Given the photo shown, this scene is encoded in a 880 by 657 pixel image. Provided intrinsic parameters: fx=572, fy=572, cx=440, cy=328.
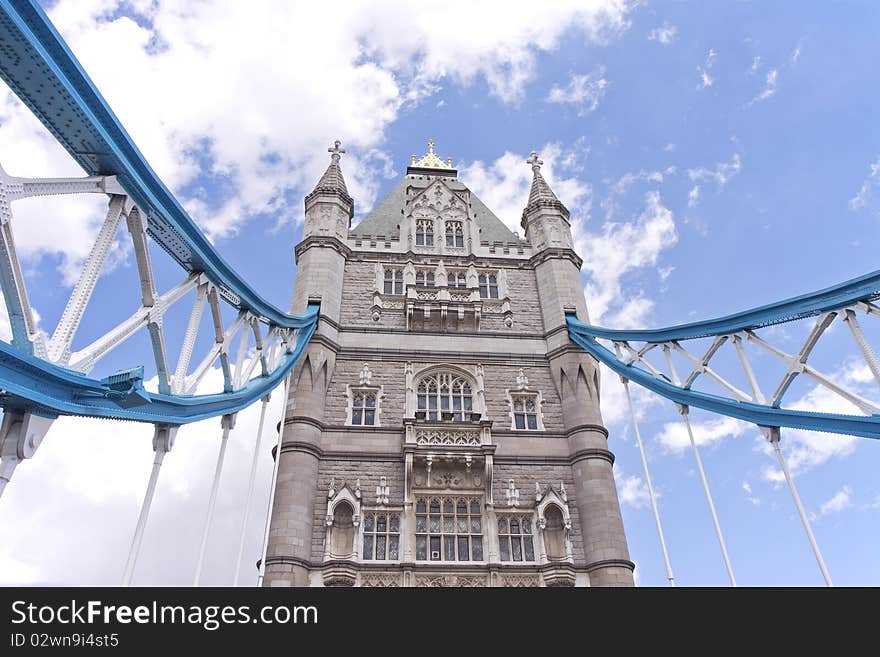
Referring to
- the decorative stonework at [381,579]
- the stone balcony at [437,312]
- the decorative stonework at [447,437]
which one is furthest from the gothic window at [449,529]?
the stone balcony at [437,312]

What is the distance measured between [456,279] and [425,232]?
3060 mm

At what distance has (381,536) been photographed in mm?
15930

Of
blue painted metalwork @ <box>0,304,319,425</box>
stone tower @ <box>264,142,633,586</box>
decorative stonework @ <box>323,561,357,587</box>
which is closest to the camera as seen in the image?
blue painted metalwork @ <box>0,304,319,425</box>

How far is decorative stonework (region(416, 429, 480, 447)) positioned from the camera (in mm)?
17078

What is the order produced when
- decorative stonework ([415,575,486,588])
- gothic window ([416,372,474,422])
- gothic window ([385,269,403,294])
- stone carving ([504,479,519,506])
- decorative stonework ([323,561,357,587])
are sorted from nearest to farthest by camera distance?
1. decorative stonework ([323,561,357,587])
2. decorative stonework ([415,575,486,588])
3. stone carving ([504,479,519,506])
4. gothic window ([416,372,474,422])
5. gothic window ([385,269,403,294])

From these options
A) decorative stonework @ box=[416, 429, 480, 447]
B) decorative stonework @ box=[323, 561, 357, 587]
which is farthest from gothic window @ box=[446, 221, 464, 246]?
decorative stonework @ box=[323, 561, 357, 587]

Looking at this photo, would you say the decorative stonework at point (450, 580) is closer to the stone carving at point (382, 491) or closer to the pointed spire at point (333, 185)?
the stone carving at point (382, 491)

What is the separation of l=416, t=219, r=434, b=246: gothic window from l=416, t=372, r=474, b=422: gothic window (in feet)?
22.6

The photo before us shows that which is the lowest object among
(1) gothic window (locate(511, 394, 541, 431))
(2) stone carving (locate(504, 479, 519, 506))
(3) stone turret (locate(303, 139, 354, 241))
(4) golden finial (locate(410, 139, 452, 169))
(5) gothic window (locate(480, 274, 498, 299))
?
(2) stone carving (locate(504, 479, 519, 506))

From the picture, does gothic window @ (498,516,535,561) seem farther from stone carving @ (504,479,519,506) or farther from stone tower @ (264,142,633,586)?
stone carving @ (504,479,519,506)
